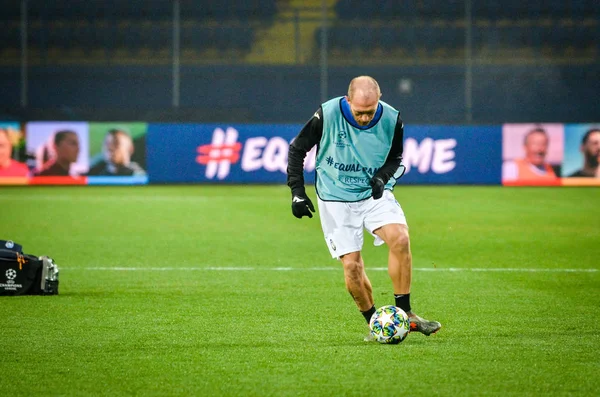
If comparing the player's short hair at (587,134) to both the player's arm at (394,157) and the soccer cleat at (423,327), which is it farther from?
the soccer cleat at (423,327)

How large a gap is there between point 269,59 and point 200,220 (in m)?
24.4

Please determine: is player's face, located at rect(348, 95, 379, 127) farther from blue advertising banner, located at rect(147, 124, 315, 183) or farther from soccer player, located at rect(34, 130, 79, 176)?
soccer player, located at rect(34, 130, 79, 176)

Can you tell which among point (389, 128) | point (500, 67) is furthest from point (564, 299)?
point (500, 67)

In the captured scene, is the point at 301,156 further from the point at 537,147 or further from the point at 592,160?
the point at 592,160

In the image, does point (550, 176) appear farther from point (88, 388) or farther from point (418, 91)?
point (88, 388)

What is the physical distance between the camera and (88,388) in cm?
570

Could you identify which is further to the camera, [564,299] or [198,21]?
[198,21]

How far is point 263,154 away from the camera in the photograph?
29.5 meters

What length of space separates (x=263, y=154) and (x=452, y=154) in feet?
17.8

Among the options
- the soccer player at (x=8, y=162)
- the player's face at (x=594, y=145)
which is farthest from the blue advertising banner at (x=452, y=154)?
→ the soccer player at (x=8, y=162)

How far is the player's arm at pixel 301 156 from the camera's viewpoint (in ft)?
23.6

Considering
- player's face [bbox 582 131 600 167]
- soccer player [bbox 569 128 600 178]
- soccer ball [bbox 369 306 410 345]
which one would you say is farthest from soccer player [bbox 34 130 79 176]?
soccer ball [bbox 369 306 410 345]

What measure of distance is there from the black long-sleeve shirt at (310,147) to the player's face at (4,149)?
74.2ft

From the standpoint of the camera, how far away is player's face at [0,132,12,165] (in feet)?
93.4
